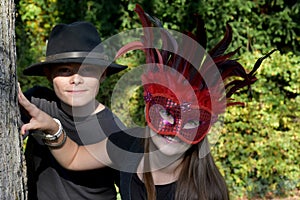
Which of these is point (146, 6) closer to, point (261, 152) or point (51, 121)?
point (261, 152)

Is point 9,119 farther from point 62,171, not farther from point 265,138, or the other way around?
point 265,138

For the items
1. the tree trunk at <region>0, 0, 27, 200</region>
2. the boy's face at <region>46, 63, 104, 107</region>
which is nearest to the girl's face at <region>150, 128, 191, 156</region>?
the boy's face at <region>46, 63, 104, 107</region>

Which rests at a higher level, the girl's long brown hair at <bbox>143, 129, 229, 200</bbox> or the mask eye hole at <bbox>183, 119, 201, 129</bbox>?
the mask eye hole at <bbox>183, 119, 201, 129</bbox>

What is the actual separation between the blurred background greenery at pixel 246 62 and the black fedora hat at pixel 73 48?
344 cm

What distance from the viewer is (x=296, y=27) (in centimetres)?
723

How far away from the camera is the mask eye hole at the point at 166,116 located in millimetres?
2576

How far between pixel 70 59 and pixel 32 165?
1.98 ft

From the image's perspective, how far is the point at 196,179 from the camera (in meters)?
2.65

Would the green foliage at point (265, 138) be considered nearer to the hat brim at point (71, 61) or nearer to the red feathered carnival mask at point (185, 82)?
the hat brim at point (71, 61)

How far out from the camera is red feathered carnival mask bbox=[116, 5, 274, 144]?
251 cm

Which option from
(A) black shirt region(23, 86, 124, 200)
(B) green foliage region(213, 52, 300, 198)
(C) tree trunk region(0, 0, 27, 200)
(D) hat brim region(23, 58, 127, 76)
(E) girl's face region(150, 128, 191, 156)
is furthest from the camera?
(B) green foliage region(213, 52, 300, 198)

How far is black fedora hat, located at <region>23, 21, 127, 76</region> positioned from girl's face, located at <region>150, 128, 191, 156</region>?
1.76 feet

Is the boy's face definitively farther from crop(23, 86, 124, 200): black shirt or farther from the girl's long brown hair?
the girl's long brown hair

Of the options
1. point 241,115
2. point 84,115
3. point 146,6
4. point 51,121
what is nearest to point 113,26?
point 146,6
